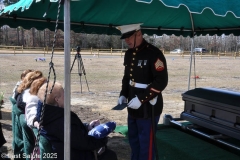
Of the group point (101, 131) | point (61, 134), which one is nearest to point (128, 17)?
point (101, 131)

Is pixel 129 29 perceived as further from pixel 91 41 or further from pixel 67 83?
pixel 91 41

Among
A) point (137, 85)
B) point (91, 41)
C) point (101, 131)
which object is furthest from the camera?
point (91, 41)

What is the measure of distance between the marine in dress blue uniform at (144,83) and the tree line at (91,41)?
29.6m

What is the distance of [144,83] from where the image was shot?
10.2 feet

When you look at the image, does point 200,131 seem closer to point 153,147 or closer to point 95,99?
point 153,147

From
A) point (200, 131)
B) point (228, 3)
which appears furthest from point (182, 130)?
point (228, 3)

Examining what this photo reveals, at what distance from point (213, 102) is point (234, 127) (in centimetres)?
54

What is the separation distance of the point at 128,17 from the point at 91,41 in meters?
45.5

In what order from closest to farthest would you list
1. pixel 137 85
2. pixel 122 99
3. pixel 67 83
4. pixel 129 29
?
pixel 67 83 < pixel 129 29 < pixel 137 85 < pixel 122 99

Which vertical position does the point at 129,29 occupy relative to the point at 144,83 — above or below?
above

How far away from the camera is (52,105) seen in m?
2.22

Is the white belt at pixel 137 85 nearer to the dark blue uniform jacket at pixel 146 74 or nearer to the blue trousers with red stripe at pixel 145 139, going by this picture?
the dark blue uniform jacket at pixel 146 74

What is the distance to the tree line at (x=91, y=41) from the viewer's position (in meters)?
47.3

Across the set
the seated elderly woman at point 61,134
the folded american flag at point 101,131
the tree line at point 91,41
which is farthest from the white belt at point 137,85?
the tree line at point 91,41
